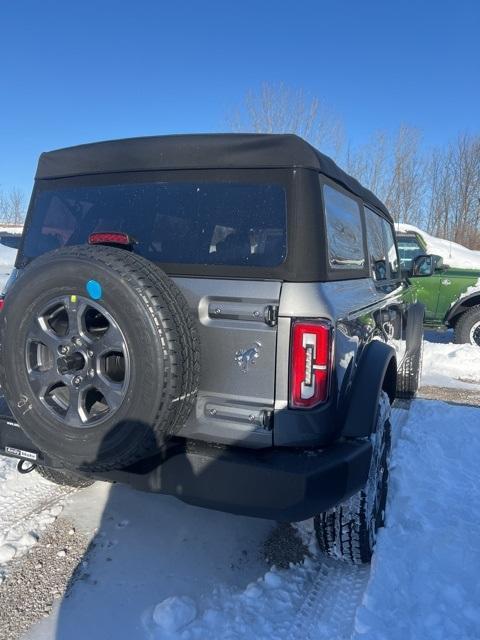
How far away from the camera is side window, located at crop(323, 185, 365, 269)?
244 centimetres

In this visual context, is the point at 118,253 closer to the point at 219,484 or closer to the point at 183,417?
the point at 183,417

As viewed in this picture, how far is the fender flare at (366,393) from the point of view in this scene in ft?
7.22

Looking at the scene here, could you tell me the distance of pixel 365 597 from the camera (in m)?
2.21

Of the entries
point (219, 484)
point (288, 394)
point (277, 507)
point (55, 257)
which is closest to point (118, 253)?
point (55, 257)

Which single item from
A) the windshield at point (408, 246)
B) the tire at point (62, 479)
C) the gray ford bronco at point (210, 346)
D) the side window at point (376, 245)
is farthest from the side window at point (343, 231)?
the windshield at point (408, 246)

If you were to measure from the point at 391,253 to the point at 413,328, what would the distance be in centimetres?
75

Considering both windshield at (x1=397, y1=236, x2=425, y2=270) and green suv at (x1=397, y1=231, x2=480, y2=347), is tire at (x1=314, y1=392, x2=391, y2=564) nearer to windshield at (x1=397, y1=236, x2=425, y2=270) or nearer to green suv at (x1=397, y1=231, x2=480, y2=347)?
green suv at (x1=397, y1=231, x2=480, y2=347)

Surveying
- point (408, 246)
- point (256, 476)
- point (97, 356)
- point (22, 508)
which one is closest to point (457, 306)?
point (408, 246)

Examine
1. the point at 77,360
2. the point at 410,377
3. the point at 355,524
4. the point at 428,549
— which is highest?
the point at 77,360

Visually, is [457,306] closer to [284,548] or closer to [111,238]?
[284,548]

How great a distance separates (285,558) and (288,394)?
3.51 feet

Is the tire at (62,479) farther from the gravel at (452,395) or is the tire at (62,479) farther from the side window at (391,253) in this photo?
the gravel at (452,395)

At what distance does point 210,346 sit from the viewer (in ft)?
7.06

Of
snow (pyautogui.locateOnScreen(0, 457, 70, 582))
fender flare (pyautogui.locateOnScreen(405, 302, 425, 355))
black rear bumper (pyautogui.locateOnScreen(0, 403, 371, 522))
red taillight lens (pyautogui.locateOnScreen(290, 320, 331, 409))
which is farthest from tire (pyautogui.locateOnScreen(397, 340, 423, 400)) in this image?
snow (pyautogui.locateOnScreen(0, 457, 70, 582))
